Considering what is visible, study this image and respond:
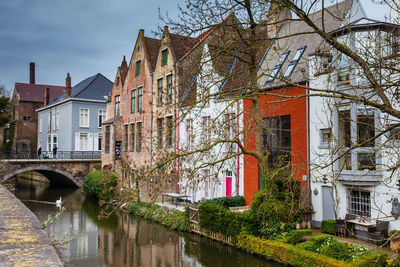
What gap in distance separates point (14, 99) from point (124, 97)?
30.9m

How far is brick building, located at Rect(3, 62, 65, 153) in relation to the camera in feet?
170

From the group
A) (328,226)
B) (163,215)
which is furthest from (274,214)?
(163,215)

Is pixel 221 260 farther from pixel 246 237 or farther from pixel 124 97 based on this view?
pixel 124 97

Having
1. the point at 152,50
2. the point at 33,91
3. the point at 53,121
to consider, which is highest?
the point at 33,91

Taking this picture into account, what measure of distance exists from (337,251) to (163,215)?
1122cm

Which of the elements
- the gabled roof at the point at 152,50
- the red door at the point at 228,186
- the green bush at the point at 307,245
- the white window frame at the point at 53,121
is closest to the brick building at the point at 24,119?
the white window frame at the point at 53,121

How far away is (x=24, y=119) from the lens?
52969 millimetres

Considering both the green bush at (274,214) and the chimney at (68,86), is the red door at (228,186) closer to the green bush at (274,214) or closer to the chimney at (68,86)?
the green bush at (274,214)

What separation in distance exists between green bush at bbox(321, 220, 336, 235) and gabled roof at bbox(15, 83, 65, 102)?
4888cm

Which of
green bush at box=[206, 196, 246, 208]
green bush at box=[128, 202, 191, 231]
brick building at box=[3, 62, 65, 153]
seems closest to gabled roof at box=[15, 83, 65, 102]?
brick building at box=[3, 62, 65, 153]

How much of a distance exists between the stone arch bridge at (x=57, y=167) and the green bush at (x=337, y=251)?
1176 inches

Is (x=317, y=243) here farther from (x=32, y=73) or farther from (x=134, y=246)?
(x=32, y=73)

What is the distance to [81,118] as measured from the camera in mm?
42688

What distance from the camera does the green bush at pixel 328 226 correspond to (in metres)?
14.9
